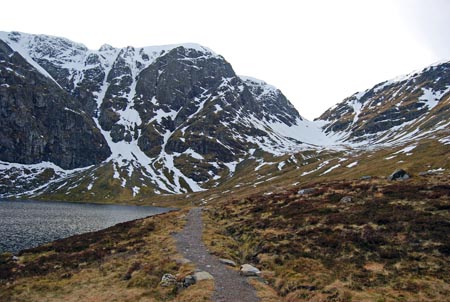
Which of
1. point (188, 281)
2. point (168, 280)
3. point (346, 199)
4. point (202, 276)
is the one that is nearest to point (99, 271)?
point (168, 280)

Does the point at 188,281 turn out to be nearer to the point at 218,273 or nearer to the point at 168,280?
the point at 168,280

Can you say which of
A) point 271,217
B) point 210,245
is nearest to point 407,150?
point 271,217

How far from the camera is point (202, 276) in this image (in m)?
25.5

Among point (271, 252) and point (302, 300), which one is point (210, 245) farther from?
point (302, 300)

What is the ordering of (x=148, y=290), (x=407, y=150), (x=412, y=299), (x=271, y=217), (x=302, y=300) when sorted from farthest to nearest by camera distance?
(x=407, y=150)
(x=271, y=217)
(x=148, y=290)
(x=302, y=300)
(x=412, y=299)

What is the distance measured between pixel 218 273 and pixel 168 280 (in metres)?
4.12

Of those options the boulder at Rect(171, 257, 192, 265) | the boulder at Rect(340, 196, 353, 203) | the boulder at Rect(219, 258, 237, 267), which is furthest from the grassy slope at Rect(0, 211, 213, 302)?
the boulder at Rect(340, 196, 353, 203)

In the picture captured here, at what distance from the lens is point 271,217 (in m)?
48.4

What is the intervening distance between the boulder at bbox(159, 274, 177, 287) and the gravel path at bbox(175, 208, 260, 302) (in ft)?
10.2

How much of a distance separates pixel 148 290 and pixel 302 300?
36.9 feet

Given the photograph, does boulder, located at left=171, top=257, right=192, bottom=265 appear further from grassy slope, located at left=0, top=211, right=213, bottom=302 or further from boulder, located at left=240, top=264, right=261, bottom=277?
boulder, located at left=240, top=264, right=261, bottom=277

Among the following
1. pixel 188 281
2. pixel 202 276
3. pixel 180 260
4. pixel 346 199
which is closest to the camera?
pixel 188 281

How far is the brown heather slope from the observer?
22016 millimetres

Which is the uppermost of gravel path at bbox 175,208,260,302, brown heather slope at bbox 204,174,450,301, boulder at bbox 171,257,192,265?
boulder at bbox 171,257,192,265
